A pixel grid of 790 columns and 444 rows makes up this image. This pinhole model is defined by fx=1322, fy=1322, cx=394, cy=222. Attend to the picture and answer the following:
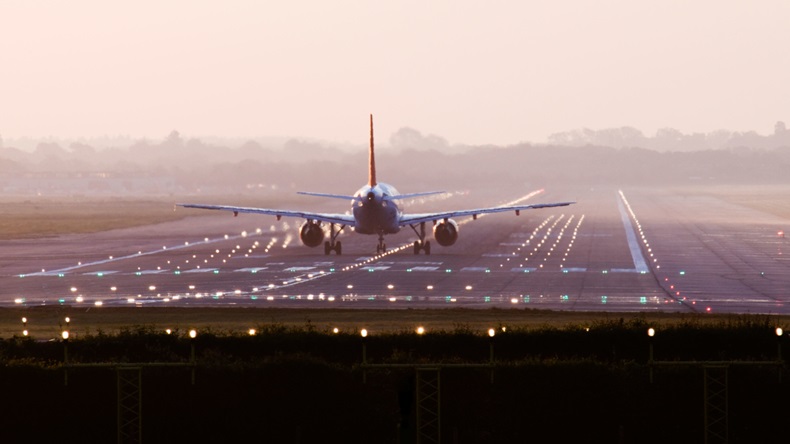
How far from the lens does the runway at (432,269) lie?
A: 62812 mm

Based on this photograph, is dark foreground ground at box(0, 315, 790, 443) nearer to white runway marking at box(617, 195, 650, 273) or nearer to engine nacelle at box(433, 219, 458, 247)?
white runway marking at box(617, 195, 650, 273)

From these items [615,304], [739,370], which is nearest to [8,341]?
[739,370]

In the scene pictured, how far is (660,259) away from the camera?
8875 centimetres

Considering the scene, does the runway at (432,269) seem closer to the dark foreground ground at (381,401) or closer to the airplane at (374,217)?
the airplane at (374,217)

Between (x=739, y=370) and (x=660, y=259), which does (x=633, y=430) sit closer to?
(x=739, y=370)

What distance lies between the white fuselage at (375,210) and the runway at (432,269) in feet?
7.70

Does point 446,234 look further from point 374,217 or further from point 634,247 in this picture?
point 634,247

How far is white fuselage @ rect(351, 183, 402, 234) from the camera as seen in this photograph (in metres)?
85.8

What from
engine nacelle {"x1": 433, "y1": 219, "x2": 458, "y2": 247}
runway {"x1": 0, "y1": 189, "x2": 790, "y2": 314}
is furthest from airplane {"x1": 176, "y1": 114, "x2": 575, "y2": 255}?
runway {"x1": 0, "y1": 189, "x2": 790, "y2": 314}

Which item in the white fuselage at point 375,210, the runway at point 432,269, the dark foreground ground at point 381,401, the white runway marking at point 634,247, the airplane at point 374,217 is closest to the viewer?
the dark foreground ground at point 381,401

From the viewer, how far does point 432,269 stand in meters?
80.8

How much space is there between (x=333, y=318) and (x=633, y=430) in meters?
22.9

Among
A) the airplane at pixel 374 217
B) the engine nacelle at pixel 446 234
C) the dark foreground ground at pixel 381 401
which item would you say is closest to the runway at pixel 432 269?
the engine nacelle at pixel 446 234

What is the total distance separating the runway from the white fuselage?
7.70ft
